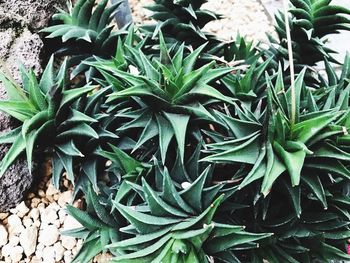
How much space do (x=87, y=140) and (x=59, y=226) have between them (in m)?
0.41

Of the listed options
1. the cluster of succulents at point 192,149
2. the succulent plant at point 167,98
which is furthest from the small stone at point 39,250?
the succulent plant at point 167,98

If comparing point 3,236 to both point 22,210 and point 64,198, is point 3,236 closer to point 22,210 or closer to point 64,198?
point 22,210

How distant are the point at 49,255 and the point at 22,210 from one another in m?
0.19

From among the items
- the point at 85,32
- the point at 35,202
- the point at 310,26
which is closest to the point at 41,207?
the point at 35,202

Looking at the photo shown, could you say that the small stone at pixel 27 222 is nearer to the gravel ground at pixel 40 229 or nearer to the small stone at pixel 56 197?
the gravel ground at pixel 40 229

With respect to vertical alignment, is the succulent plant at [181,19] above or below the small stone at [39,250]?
above

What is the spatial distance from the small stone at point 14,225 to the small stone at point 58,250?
0.14m

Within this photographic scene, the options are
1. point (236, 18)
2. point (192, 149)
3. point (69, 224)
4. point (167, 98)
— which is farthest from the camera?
point (236, 18)

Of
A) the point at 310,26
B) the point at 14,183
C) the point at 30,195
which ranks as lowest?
the point at 30,195

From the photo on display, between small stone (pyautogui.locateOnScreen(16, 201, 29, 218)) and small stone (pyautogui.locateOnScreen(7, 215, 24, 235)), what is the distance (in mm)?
15

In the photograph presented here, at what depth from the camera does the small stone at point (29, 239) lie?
4.99 ft

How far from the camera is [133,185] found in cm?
115

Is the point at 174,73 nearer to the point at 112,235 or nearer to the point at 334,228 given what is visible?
the point at 112,235

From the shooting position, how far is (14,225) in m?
1.57
